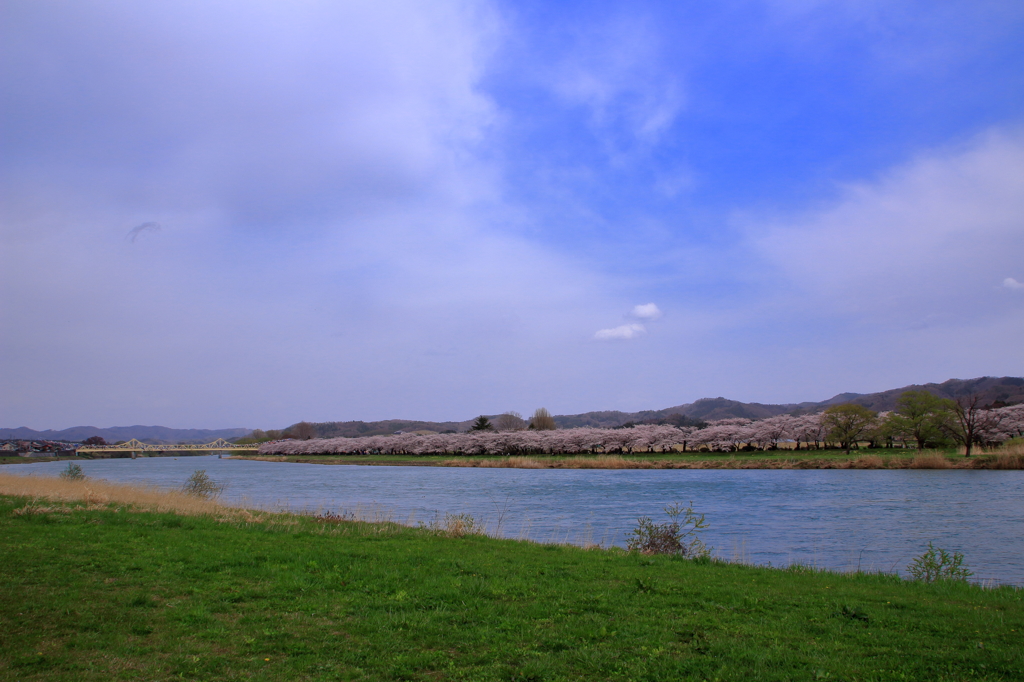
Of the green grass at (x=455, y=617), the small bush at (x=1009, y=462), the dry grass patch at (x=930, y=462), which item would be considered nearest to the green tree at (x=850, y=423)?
the dry grass patch at (x=930, y=462)

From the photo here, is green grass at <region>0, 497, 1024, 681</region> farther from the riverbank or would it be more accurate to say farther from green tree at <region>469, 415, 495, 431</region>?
green tree at <region>469, 415, 495, 431</region>

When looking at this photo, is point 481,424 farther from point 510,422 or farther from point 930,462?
point 930,462

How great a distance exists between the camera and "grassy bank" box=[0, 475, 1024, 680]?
6.76 meters

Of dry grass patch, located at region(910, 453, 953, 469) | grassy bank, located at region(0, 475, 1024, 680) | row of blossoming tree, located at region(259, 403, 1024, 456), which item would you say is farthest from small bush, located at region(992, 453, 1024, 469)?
grassy bank, located at region(0, 475, 1024, 680)

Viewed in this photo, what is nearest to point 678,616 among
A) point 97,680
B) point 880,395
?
point 97,680

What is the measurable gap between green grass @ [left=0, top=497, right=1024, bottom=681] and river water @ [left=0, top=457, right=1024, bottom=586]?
24.3ft

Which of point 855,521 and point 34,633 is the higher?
point 34,633

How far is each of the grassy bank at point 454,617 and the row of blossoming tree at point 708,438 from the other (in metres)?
67.3

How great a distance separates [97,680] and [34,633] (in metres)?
1.91

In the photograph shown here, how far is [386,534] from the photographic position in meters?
16.9

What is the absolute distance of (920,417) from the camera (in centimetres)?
6881

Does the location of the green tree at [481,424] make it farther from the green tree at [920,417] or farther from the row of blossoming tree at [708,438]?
the green tree at [920,417]

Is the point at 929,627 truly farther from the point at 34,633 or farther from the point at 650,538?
the point at 34,633

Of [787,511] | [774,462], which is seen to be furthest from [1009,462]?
[787,511]
